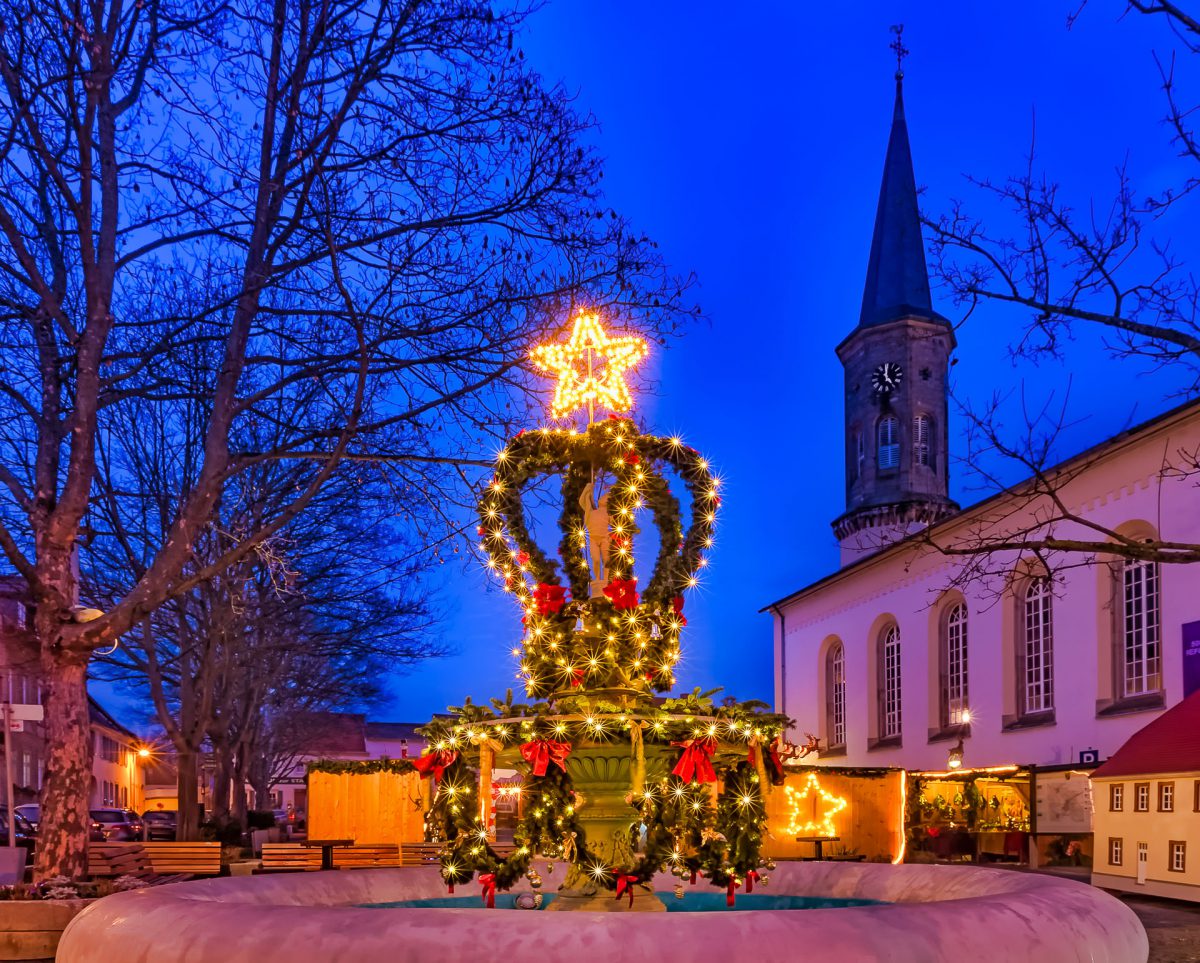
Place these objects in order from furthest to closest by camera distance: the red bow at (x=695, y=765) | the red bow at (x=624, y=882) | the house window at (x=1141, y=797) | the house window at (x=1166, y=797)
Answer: the house window at (x=1141, y=797) → the house window at (x=1166, y=797) → the red bow at (x=695, y=765) → the red bow at (x=624, y=882)

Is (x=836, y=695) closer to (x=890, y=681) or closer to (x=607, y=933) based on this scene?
(x=890, y=681)

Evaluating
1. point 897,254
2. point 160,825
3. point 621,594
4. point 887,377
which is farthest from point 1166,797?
point 897,254

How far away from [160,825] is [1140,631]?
32621mm

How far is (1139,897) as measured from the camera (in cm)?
1923

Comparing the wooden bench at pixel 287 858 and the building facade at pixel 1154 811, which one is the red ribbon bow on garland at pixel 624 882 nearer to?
the building facade at pixel 1154 811

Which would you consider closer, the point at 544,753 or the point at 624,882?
the point at 624,882

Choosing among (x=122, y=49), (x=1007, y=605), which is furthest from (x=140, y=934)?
(x=1007, y=605)

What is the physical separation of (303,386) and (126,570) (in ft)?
44.9

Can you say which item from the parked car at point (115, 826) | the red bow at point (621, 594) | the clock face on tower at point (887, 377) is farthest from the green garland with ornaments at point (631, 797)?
the clock face on tower at point (887, 377)

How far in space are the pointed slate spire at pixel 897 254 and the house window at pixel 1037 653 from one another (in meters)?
28.1

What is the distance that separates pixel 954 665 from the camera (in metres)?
42.4

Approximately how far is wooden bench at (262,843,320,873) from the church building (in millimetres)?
13542

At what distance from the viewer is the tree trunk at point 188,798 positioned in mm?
27547

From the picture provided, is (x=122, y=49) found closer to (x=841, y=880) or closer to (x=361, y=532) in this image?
(x=841, y=880)
